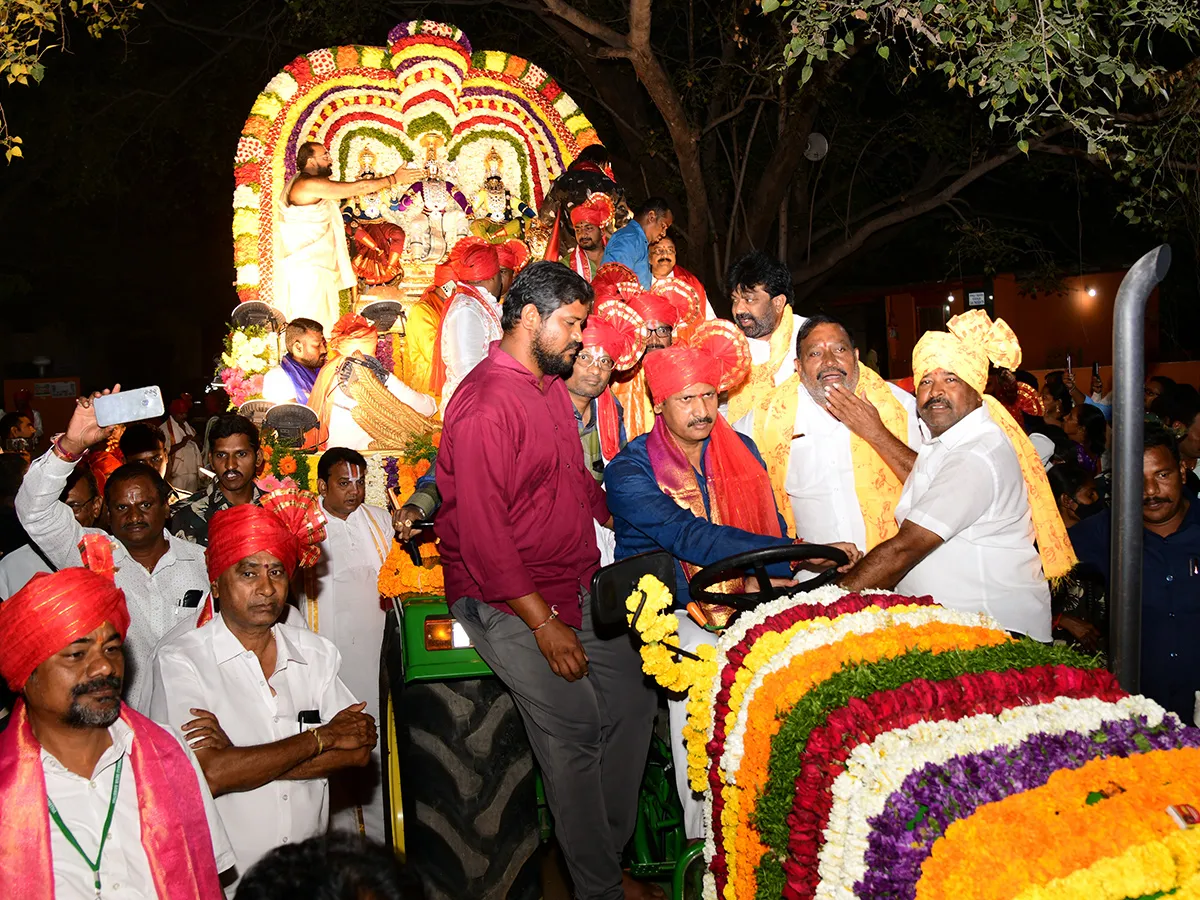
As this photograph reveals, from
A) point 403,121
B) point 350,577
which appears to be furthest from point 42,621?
point 403,121

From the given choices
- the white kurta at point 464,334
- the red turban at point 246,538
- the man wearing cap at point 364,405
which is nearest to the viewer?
the red turban at point 246,538

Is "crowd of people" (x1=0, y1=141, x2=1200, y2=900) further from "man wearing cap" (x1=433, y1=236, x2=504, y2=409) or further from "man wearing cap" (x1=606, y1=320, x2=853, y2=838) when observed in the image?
"man wearing cap" (x1=433, y1=236, x2=504, y2=409)

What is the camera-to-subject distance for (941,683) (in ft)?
8.80

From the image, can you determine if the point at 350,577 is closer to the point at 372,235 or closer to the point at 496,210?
the point at 372,235

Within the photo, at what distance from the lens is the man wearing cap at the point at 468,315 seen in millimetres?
6836

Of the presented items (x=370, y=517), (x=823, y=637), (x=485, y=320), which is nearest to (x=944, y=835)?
(x=823, y=637)

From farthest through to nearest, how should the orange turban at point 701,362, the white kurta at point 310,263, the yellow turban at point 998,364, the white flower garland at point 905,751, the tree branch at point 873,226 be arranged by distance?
the tree branch at point 873,226, the white kurta at point 310,263, the orange turban at point 701,362, the yellow turban at point 998,364, the white flower garland at point 905,751

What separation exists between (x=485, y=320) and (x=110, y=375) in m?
27.4

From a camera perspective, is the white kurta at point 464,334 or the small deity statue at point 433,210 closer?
the white kurta at point 464,334

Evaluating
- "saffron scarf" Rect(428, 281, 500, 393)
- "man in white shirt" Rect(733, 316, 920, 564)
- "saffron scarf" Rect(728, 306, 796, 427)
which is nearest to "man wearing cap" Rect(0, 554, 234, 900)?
"man in white shirt" Rect(733, 316, 920, 564)

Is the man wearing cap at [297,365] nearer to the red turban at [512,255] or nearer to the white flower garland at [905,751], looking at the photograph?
the red turban at [512,255]

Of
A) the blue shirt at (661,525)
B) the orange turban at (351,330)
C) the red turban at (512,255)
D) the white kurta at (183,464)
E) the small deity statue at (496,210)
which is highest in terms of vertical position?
the small deity statue at (496,210)

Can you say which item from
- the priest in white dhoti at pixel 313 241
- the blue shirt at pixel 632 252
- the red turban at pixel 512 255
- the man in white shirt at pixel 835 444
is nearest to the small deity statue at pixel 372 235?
the priest in white dhoti at pixel 313 241

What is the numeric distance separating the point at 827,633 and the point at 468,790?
1752 millimetres
